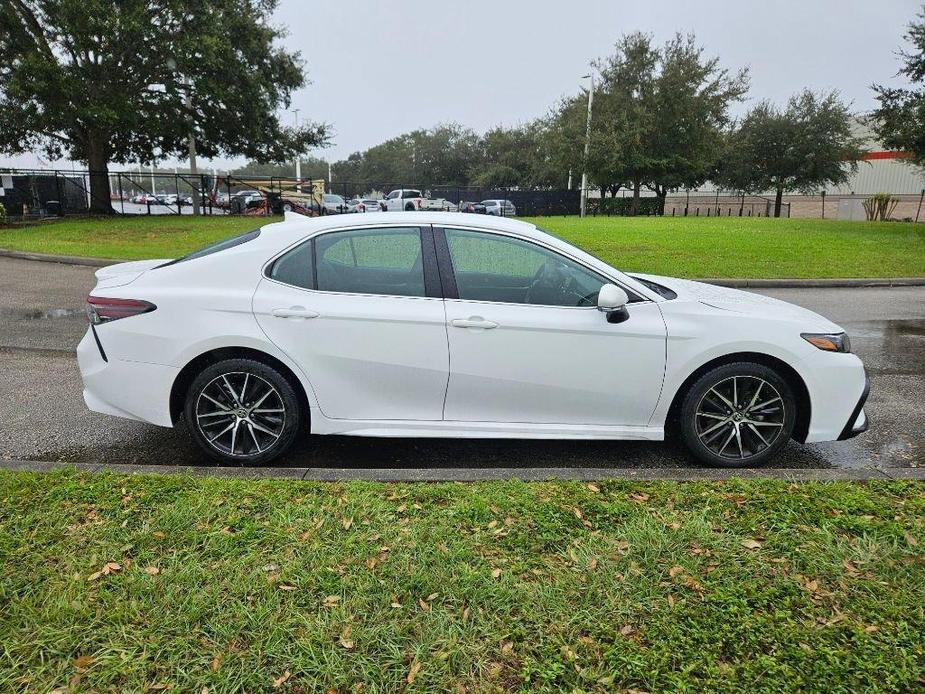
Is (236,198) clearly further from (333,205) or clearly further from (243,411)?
(243,411)

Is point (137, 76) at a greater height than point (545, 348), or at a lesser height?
greater

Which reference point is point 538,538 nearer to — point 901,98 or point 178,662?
point 178,662

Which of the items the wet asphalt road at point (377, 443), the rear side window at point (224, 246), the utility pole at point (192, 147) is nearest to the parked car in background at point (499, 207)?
the utility pole at point (192, 147)

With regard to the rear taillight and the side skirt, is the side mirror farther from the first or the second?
the rear taillight

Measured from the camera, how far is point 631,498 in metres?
3.52

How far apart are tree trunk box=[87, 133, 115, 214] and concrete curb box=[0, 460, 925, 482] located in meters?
29.7

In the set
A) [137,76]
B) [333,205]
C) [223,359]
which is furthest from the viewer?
[333,205]

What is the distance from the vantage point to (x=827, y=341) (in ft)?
13.6

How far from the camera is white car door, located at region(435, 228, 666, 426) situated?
403 centimetres

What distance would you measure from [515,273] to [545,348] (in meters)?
0.56

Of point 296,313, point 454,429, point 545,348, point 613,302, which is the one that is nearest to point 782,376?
point 613,302

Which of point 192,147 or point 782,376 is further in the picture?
point 192,147

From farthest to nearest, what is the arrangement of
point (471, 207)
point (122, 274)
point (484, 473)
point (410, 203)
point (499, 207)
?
point (471, 207) < point (499, 207) < point (410, 203) < point (122, 274) < point (484, 473)

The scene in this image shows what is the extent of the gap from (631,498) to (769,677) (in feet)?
4.26
